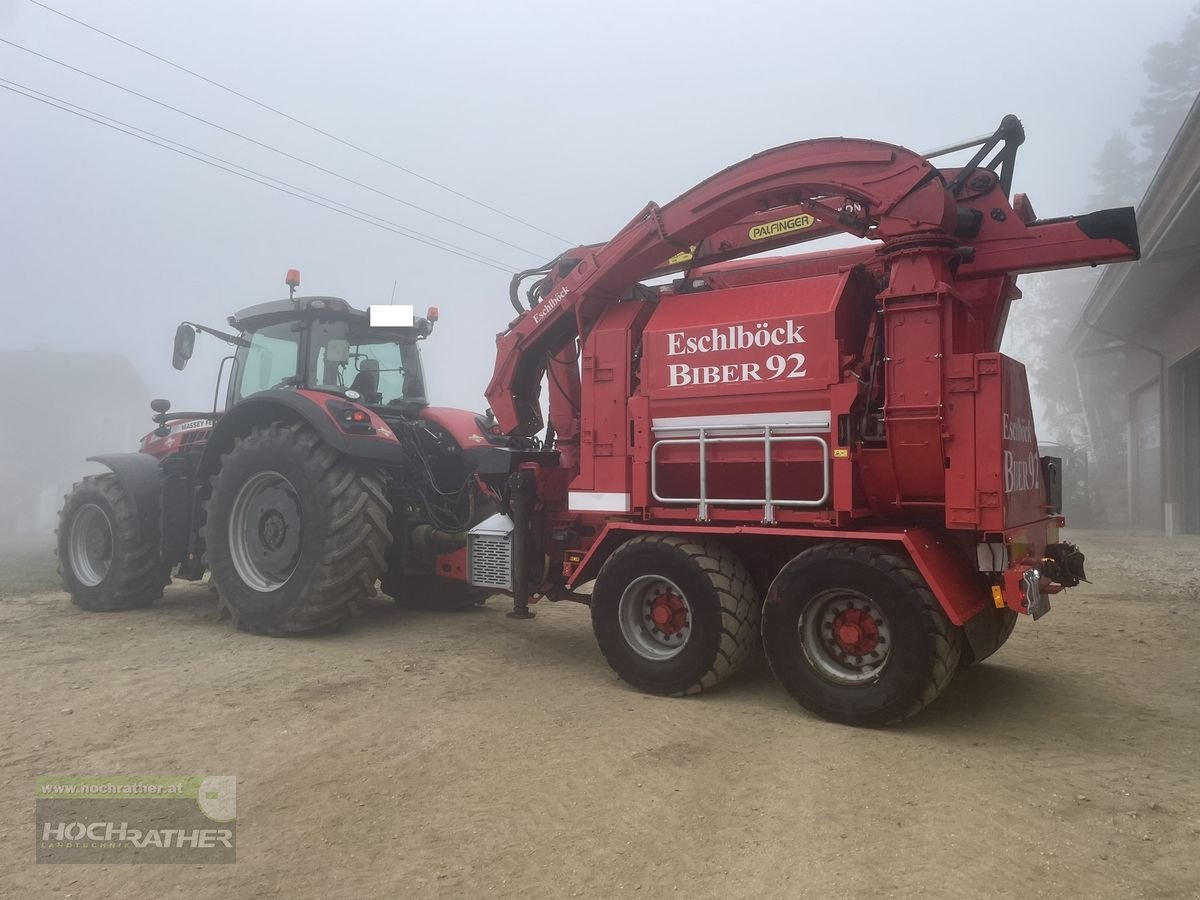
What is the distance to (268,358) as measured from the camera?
7594 millimetres

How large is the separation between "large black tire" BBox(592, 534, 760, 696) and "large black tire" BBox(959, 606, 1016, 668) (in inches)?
45.9

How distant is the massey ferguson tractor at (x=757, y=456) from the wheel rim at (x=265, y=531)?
0.02 meters

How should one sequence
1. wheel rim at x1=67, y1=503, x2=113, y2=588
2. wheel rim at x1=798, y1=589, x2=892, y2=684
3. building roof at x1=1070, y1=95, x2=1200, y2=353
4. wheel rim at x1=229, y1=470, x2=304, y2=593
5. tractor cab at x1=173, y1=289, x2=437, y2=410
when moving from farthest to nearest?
building roof at x1=1070, y1=95, x2=1200, y2=353 < wheel rim at x1=67, y1=503, x2=113, y2=588 < tractor cab at x1=173, y1=289, x2=437, y2=410 < wheel rim at x1=229, y1=470, x2=304, y2=593 < wheel rim at x1=798, y1=589, x2=892, y2=684

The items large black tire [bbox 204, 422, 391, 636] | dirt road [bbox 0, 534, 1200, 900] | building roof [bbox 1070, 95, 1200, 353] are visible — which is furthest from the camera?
building roof [bbox 1070, 95, 1200, 353]

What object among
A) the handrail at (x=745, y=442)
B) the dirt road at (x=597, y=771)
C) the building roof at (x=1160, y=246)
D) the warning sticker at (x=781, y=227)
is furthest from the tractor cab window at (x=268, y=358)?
the building roof at (x=1160, y=246)

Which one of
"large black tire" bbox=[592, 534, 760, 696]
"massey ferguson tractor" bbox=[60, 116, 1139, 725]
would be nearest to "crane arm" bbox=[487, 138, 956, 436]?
"massey ferguson tractor" bbox=[60, 116, 1139, 725]

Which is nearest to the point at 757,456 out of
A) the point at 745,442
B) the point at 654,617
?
the point at 745,442

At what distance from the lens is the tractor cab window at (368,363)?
7.29 metres

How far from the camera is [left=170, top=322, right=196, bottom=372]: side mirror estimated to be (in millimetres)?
7414

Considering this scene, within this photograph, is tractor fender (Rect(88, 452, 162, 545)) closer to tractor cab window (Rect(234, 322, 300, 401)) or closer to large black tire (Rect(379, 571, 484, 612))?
tractor cab window (Rect(234, 322, 300, 401))

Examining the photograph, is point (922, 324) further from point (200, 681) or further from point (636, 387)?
point (200, 681)

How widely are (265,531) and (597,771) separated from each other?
4.21m

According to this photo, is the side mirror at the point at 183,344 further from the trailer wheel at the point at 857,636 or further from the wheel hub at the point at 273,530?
the trailer wheel at the point at 857,636

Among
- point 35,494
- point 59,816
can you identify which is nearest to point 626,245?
point 59,816
